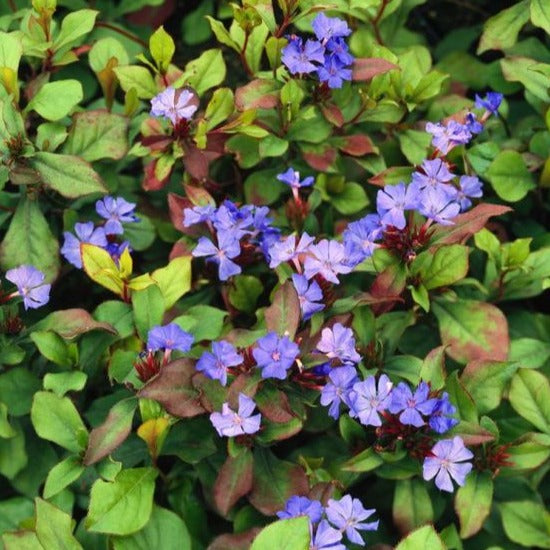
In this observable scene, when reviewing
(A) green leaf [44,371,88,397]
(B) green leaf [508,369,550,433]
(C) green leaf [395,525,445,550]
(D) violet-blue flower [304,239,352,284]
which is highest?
(D) violet-blue flower [304,239,352,284]

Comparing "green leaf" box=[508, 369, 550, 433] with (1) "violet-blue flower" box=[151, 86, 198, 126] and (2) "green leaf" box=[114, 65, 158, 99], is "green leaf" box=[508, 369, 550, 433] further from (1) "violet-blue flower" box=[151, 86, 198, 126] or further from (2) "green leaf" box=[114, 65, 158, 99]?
(2) "green leaf" box=[114, 65, 158, 99]

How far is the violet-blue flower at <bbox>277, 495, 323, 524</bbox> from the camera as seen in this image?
147 centimetres

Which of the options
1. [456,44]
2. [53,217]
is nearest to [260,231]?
[53,217]

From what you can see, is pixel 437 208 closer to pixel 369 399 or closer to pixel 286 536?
pixel 369 399

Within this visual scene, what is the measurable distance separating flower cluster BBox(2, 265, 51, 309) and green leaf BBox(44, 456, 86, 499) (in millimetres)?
276

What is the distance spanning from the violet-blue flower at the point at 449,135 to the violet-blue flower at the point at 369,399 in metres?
0.47

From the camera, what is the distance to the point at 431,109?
202 cm

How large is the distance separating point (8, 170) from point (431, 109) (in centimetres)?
89

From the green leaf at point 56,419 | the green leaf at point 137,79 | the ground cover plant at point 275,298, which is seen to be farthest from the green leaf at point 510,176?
the green leaf at point 56,419

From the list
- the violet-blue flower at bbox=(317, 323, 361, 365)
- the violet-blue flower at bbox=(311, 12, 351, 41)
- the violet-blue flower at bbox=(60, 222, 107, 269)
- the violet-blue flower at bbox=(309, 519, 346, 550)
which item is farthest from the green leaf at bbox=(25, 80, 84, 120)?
the violet-blue flower at bbox=(309, 519, 346, 550)

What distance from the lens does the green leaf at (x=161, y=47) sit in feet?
5.85

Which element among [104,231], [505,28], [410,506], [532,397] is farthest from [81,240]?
[505,28]

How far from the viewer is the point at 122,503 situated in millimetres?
1543

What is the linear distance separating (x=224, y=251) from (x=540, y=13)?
0.82 meters
